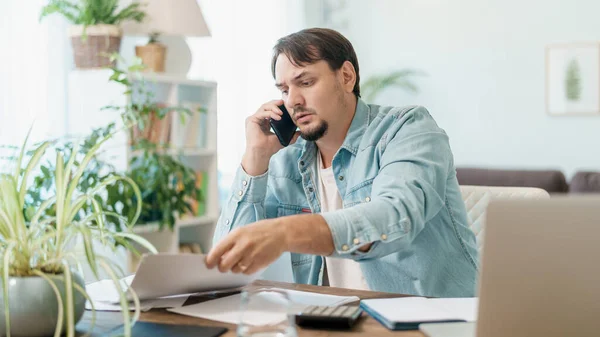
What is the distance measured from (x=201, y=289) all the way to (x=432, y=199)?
512 mm

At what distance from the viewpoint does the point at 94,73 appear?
10.8 ft

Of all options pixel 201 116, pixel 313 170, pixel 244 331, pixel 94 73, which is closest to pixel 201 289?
pixel 244 331

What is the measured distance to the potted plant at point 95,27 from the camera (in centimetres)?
324

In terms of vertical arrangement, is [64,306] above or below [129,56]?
below

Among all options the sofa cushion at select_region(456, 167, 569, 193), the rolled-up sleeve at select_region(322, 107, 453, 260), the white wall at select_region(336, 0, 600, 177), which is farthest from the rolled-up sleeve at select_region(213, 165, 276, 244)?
the white wall at select_region(336, 0, 600, 177)

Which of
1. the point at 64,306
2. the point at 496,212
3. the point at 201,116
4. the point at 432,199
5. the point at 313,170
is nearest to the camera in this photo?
the point at 496,212

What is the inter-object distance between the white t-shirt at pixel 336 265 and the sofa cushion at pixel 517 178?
176 cm

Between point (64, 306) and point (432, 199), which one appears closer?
point (64, 306)

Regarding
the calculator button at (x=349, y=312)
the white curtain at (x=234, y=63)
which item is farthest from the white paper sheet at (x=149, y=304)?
the white curtain at (x=234, y=63)

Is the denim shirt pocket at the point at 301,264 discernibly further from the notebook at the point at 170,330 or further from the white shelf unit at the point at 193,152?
the white shelf unit at the point at 193,152

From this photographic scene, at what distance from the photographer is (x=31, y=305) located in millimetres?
1114

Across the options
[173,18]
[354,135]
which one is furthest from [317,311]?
[173,18]

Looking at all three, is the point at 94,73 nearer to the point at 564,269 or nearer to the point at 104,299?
the point at 104,299

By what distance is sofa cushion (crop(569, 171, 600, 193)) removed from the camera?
3.51 meters
